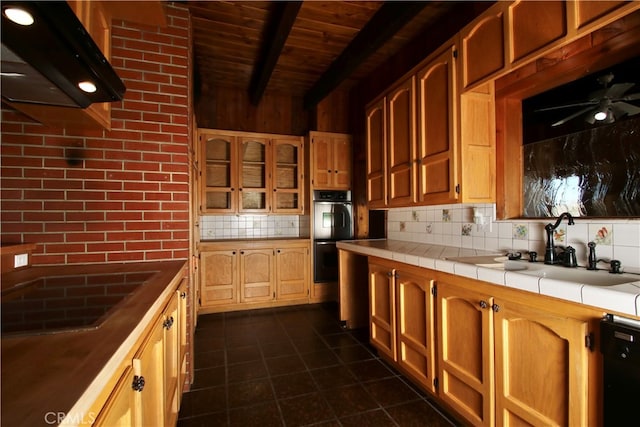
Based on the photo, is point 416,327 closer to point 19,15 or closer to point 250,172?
point 19,15

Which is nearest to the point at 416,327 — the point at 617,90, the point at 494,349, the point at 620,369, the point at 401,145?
the point at 494,349

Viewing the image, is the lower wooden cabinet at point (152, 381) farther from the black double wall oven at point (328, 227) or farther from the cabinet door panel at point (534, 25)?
the black double wall oven at point (328, 227)

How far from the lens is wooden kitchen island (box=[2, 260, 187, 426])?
0.47 metres

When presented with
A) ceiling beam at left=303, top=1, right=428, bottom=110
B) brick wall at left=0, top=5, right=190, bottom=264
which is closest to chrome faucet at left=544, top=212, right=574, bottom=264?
ceiling beam at left=303, top=1, right=428, bottom=110

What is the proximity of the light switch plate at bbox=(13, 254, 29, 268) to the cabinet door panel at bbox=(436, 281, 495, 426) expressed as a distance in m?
2.13

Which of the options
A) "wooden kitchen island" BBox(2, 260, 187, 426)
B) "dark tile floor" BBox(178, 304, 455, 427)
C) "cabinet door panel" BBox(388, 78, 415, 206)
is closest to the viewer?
"wooden kitchen island" BBox(2, 260, 187, 426)

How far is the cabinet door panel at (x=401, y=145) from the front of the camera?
2267mm

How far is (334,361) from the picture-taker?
2330 millimetres

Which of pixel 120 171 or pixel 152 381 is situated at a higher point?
pixel 120 171

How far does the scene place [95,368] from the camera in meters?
0.56

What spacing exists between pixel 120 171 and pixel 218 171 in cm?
205

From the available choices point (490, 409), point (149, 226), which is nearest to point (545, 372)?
point (490, 409)

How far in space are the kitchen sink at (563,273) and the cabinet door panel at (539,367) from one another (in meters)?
0.18

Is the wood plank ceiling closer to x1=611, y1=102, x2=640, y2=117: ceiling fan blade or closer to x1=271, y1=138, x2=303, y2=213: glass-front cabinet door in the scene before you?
x1=271, y1=138, x2=303, y2=213: glass-front cabinet door
